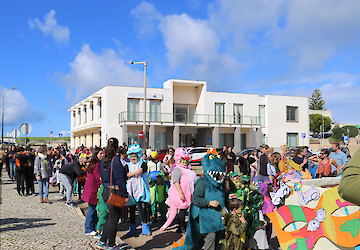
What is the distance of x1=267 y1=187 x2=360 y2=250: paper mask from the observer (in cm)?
410

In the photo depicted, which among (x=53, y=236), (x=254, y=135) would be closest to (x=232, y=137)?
(x=254, y=135)

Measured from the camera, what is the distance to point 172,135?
3691 centimetres

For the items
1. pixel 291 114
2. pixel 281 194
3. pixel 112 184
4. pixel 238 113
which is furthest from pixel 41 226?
pixel 291 114

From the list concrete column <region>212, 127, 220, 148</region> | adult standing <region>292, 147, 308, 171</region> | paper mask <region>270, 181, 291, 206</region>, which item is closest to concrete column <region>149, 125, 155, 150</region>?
concrete column <region>212, 127, 220, 148</region>

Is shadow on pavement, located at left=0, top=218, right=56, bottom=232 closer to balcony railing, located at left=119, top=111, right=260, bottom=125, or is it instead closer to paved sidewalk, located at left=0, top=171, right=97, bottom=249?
paved sidewalk, located at left=0, top=171, right=97, bottom=249

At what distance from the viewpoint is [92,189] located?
22.4ft

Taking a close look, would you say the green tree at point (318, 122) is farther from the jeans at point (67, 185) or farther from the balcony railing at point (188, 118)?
the jeans at point (67, 185)

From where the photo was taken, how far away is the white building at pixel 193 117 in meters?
35.2

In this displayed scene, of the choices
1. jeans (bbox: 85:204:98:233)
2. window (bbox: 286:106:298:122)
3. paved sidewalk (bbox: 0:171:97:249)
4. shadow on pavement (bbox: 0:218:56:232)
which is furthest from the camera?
window (bbox: 286:106:298:122)

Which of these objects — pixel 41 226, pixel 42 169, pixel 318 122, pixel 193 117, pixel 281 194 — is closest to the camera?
pixel 281 194

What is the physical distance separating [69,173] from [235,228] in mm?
5954

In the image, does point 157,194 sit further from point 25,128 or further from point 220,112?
point 220,112

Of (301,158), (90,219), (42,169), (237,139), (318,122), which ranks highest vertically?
(318,122)

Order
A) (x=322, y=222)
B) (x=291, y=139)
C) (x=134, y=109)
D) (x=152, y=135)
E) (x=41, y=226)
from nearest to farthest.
Answer: (x=322, y=222) < (x=41, y=226) < (x=152, y=135) < (x=134, y=109) < (x=291, y=139)
